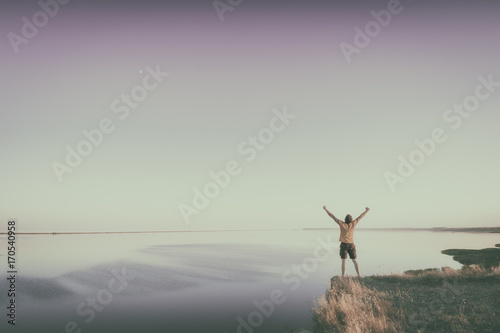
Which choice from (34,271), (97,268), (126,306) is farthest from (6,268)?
(126,306)

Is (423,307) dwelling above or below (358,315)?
above

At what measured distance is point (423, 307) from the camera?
30.4 ft

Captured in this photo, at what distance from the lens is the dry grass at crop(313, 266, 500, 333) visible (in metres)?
7.88

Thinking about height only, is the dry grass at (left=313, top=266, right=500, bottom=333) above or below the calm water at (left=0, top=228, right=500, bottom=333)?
above

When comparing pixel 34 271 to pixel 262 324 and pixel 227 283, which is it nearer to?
pixel 227 283

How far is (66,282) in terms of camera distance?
20.1 metres

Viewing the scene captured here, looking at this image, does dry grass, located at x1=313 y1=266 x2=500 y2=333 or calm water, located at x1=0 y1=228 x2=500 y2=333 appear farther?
calm water, located at x1=0 y1=228 x2=500 y2=333

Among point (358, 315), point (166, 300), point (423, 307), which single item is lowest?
point (166, 300)

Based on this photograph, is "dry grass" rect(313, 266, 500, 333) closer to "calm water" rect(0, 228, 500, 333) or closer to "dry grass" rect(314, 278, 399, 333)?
"dry grass" rect(314, 278, 399, 333)

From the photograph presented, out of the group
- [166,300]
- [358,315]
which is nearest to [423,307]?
[358,315]

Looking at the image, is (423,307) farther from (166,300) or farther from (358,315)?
(166,300)

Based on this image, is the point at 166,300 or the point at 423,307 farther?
the point at 166,300

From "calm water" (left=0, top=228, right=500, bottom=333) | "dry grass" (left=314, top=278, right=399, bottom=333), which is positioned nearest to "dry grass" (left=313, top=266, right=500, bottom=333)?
"dry grass" (left=314, top=278, right=399, bottom=333)

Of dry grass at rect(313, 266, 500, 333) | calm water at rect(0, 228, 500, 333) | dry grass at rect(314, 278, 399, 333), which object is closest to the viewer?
dry grass at rect(313, 266, 500, 333)
